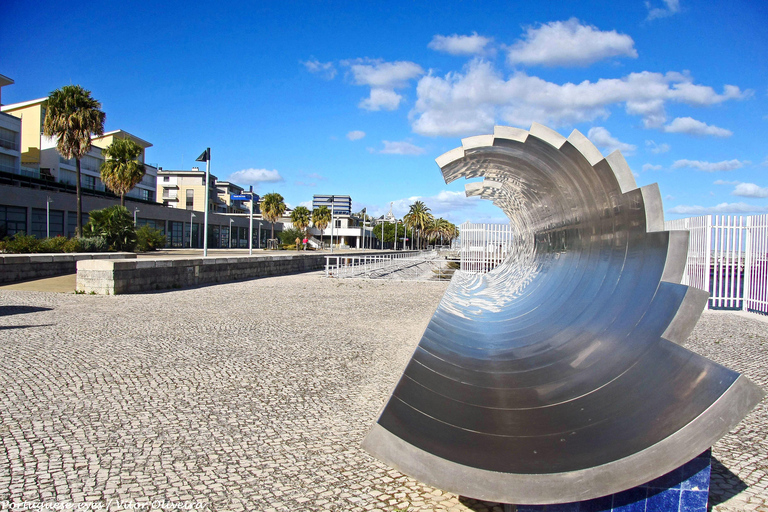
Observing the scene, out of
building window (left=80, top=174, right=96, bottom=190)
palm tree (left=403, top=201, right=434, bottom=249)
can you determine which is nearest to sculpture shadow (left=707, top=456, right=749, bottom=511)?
building window (left=80, top=174, right=96, bottom=190)

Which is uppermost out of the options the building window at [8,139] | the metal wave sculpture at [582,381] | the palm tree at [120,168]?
the building window at [8,139]

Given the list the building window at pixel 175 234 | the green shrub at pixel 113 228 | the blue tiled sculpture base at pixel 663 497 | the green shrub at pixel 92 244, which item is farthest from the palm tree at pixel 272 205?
the blue tiled sculpture base at pixel 663 497

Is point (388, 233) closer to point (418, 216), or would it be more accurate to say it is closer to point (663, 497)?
point (418, 216)

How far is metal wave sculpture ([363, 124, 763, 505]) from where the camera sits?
215 centimetres

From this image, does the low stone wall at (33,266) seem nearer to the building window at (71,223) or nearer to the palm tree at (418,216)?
the building window at (71,223)

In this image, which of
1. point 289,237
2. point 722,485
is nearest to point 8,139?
point 289,237

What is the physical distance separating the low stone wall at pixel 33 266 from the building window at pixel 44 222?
24.5 metres

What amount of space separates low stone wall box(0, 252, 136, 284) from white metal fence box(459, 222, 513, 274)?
50.3 feet

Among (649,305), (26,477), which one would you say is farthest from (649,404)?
(26,477)

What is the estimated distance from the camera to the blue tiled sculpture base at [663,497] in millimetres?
2654

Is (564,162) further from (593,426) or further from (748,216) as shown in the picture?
(748,216)

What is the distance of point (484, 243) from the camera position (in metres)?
20.5

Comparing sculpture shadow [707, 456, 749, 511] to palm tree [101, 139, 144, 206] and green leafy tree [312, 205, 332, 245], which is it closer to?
palm tree [101, 139, 144, 206]

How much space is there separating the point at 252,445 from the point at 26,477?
1.52 m
